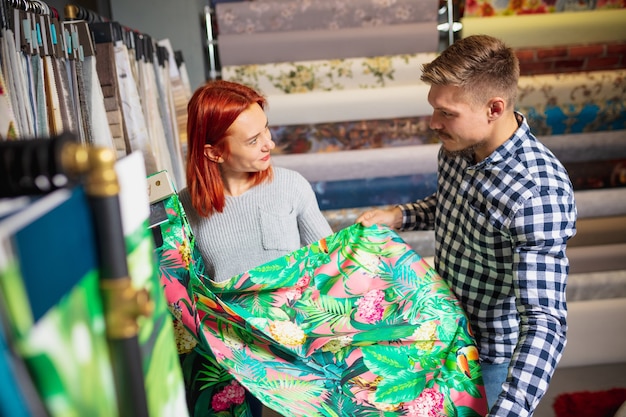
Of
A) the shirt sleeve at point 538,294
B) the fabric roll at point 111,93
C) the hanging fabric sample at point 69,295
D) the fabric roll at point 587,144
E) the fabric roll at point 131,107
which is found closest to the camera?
the hanging fabric sample at point 69,295

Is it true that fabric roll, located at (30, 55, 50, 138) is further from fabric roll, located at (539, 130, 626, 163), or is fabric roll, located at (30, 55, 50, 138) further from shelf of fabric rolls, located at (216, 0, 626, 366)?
fabric roll, located at (539, 130, 626, 163)

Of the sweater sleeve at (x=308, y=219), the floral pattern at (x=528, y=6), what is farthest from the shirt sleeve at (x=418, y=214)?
the floral pattern at (x=528, y=6)

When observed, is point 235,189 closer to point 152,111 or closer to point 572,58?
point 152,111

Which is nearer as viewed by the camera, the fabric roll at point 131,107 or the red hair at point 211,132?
the red hair at point 211,132

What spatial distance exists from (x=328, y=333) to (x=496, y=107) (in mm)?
727

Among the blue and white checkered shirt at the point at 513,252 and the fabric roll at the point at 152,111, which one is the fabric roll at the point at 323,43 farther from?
the blue and white checkered shirt at the point at 513,252

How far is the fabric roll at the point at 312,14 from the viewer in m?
3.40

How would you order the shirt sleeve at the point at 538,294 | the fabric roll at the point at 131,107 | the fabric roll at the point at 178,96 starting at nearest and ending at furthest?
the shirt sleeve at the point at 538,294, the fabric roll at the point at 131,107, the fabric roll at the point at 178,96

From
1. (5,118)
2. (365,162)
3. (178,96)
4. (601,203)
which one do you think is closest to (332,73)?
(365,162)

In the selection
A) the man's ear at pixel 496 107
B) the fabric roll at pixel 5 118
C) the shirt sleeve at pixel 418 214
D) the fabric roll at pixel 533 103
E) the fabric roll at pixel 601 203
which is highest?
the fabric roll at pixel 5 118

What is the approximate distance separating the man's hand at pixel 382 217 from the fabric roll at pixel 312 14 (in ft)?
6.29

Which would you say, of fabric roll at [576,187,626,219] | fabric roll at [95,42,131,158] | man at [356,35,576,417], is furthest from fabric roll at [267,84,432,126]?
man at [356,35,576,417]

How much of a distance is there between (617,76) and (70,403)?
3772 mm

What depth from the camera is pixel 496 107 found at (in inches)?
58.4
